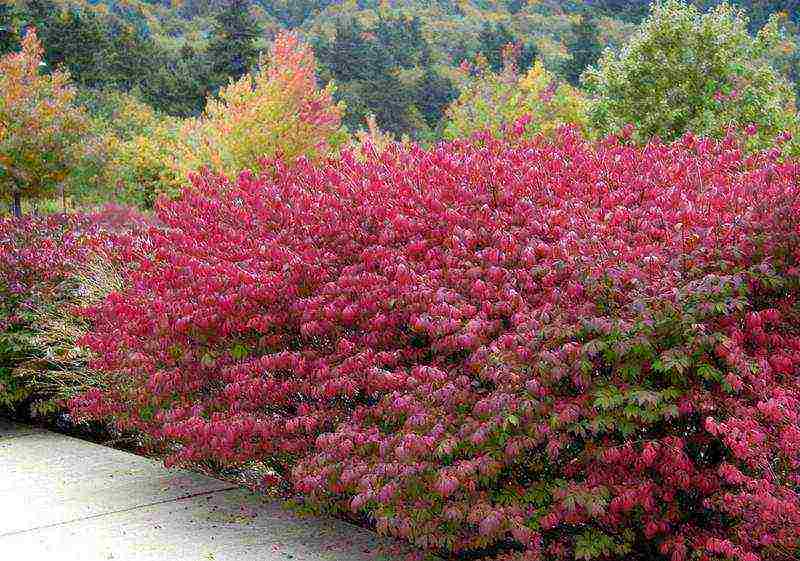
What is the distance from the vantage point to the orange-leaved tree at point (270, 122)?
2147cm

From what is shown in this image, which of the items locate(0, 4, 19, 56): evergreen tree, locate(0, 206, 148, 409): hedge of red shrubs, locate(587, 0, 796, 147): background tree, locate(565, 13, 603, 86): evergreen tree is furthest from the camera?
locate(565, 13, 603, 86): evergreen tree

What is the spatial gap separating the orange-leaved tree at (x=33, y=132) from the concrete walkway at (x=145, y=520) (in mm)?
15754

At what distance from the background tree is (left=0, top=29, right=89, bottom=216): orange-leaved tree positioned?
12018 mm

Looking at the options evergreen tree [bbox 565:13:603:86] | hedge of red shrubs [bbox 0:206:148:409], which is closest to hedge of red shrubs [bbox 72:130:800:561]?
hedge of red shrubs [bbox 0:206:148:409]

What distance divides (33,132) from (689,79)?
13.8 metres

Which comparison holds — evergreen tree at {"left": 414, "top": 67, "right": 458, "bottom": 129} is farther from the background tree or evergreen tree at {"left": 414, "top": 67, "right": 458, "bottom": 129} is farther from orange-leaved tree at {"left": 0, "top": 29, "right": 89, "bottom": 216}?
the background tree

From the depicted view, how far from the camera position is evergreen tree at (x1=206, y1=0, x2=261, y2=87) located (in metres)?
50.4

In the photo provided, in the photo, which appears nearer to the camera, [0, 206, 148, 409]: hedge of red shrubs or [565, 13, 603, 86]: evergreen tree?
[0, 206, 148, 409]: hedge of red shrubs

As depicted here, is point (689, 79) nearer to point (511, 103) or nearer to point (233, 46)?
point (511, 103)

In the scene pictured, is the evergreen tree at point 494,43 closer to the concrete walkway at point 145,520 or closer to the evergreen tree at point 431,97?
the evergreen tree at point 431,97

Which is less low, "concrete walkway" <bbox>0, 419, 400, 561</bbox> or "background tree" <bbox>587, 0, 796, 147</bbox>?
"background tree" <bbox>587, 0, 796, 147</bbox>

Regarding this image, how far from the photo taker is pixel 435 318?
15.6ft

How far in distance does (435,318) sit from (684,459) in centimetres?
137

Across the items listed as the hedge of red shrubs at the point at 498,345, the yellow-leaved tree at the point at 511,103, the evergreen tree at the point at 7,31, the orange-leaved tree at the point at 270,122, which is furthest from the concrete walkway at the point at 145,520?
the evergreen tree at the point at 7,31
